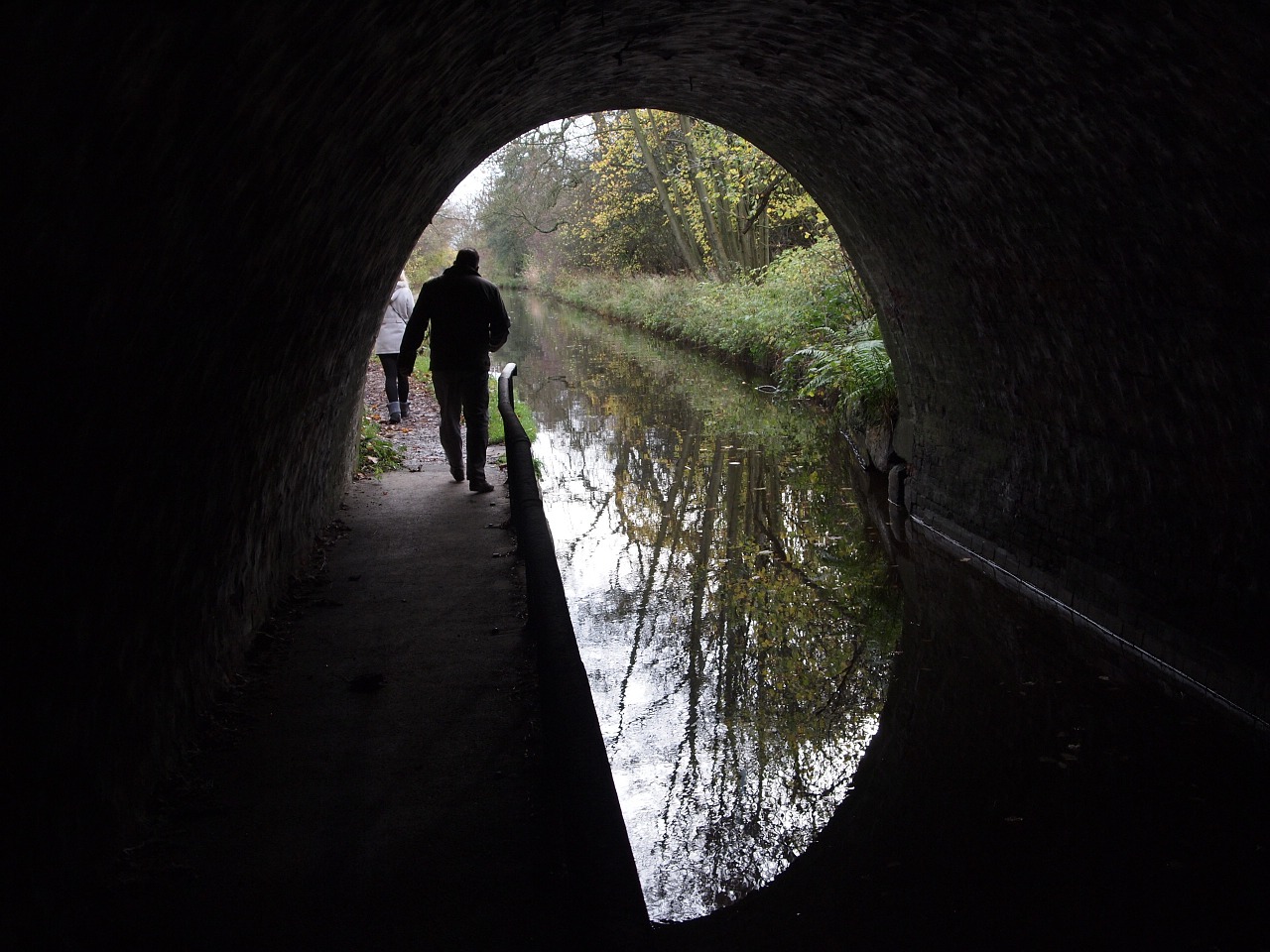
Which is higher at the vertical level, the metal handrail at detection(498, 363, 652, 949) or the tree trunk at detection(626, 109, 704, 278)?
the tree trunk at detection(626, 109, 704, 278)

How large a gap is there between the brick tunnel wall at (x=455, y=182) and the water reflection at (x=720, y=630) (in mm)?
1437

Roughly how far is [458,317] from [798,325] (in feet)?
30.3

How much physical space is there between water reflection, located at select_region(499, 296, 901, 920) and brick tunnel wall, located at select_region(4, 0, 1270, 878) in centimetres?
144

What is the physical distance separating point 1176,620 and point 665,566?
3786mm

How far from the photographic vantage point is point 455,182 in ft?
27.5

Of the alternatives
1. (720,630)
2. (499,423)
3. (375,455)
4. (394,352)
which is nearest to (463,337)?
(375,455)

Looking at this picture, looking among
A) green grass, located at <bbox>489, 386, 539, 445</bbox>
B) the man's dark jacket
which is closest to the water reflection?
green grass, located at <bbox>489, 386, 539, 445</bbox>

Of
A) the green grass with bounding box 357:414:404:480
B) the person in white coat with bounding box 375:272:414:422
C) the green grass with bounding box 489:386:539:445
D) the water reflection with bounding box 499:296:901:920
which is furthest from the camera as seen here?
the person in white coat with bounding box 375:272:414:422

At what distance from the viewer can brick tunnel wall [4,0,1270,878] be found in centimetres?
233

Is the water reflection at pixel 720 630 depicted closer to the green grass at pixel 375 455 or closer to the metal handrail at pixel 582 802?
the metal handrail at pixel 582 802

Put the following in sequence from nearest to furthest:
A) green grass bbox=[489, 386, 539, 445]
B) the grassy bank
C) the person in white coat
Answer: green grass bbox=[489, 386, 539, 445] → the grassy bank → the person in white coat

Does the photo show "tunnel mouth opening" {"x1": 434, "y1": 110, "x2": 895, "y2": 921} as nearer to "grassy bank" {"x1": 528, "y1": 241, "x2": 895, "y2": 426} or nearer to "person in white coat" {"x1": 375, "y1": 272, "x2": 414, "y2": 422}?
"grassy bank" {"x1": 528, "y1": 241, "x2": 895, "y2": 426}

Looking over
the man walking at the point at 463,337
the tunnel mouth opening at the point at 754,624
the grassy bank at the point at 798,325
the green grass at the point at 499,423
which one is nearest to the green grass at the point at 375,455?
the green grass at the point at 499,423

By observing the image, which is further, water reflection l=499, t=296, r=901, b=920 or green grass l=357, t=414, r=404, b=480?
green grass l=357, t=414, r=404, b=480
